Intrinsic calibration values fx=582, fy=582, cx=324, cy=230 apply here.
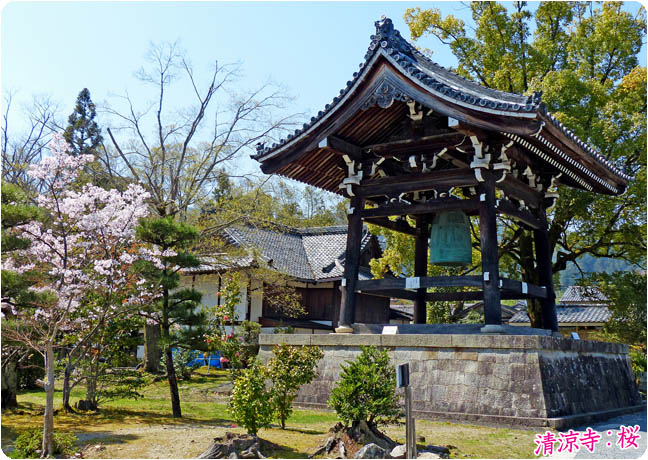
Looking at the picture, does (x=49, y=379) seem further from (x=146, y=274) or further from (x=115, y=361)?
(x=115, y=361)

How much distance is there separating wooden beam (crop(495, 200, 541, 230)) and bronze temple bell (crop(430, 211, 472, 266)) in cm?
78

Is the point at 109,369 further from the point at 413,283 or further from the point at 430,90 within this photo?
the point at 430,90

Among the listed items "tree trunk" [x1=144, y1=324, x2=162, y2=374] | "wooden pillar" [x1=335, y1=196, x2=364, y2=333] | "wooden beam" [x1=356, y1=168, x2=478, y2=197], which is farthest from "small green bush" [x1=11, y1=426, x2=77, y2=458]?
"tree trunk" [x1=144, y1=324, x2=162, y2=374]

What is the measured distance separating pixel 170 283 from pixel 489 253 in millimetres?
5837

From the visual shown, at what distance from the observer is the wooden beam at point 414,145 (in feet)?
34.2

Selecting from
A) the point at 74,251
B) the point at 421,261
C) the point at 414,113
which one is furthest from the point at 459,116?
the point at 74,251

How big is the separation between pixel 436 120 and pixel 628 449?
613 centimetres

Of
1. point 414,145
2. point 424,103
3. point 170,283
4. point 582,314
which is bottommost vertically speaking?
point 170,283

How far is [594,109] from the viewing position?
17.5 m

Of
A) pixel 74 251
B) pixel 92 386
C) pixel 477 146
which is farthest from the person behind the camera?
pixel 92 386

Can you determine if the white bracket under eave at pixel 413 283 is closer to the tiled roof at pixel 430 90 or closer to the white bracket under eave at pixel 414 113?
the white bracket under eave at pixel 414 113

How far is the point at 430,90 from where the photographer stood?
9.80 m

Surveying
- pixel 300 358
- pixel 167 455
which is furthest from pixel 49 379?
pixel 300 358

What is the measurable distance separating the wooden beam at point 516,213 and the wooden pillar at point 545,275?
0.28m
